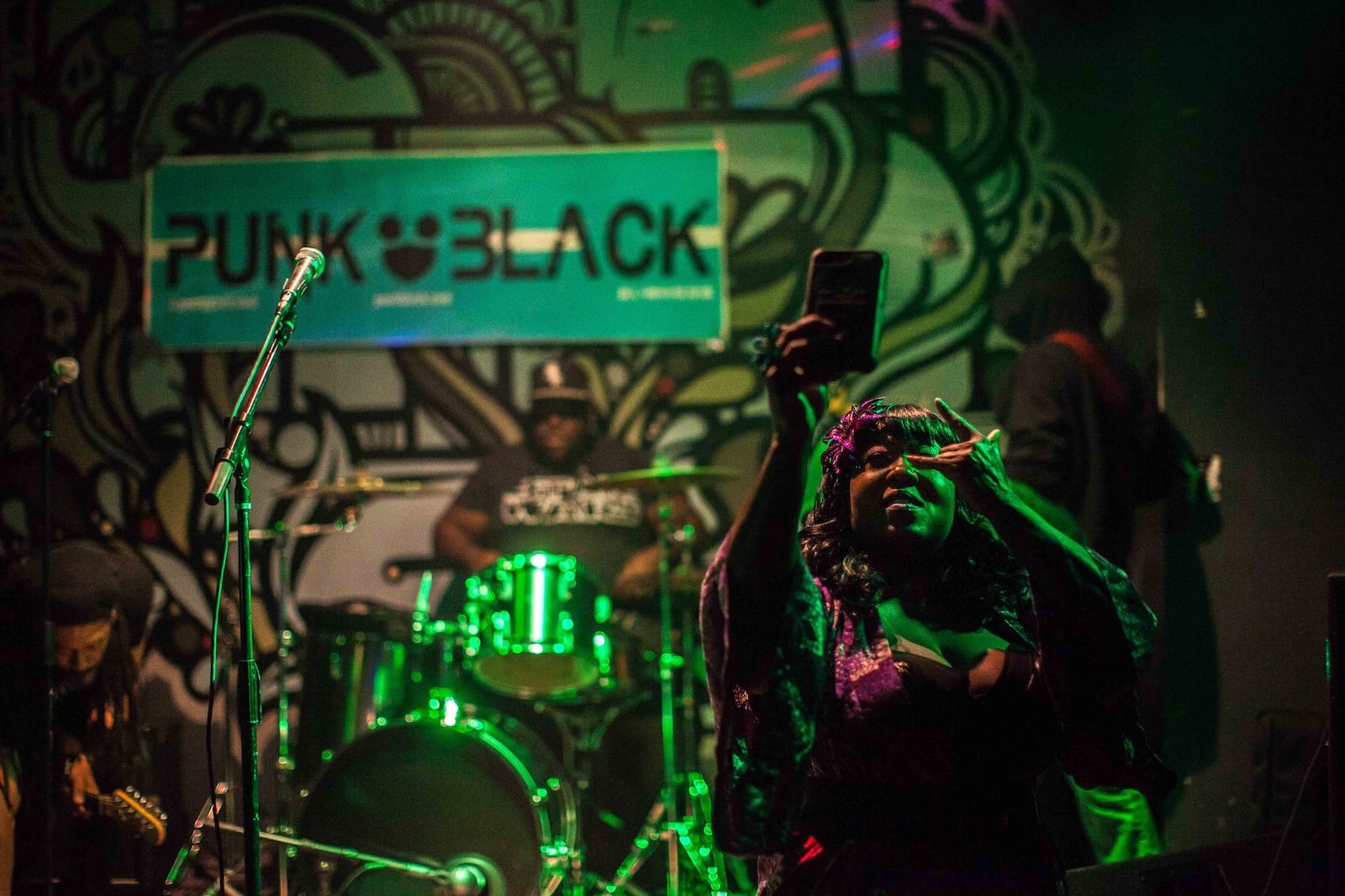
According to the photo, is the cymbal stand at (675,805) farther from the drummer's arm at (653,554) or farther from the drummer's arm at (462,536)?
the drummer's arm at (462,536)

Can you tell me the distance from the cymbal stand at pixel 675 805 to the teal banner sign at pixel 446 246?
1.37m

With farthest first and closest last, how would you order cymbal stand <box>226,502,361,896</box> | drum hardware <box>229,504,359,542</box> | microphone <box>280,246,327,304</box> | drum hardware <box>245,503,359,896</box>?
1. drum hardware <box>229,504,359,542</box>
2. drum hardware <box>245,503,359,896</box>
3. cymbal stand <box>226,502,361,896</box>
4. microphone <box>280,246,327,304</box>

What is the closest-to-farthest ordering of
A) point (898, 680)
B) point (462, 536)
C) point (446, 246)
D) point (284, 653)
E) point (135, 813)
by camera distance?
point (898, 680)
point (135, 813)
point (284, 653)
point (462, 536)
point (446, 246)

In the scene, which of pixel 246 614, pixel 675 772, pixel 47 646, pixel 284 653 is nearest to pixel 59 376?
pixel 47 646

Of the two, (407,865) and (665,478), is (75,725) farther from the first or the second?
(665,478)

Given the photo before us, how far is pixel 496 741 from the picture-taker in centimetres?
461

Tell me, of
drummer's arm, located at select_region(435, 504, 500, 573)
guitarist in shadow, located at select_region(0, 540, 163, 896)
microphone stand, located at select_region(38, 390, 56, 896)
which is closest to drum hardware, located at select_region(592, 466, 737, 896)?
drummer's arm, located at select_region(435, 504, 500, 573)

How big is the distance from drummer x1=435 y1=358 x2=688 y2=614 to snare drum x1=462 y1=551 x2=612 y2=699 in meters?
0.89

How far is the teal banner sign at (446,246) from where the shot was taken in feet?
20.7

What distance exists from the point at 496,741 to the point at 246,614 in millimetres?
2075

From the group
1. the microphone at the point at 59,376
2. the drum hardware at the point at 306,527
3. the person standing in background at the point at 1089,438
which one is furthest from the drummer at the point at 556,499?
the microphone at the point at 59,376

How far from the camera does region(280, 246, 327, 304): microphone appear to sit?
2906 millimetres

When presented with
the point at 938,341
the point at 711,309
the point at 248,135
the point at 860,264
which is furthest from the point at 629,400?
the point at 860,264

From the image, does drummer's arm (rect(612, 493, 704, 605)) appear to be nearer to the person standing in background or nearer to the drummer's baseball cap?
the drummer's baseball cap
